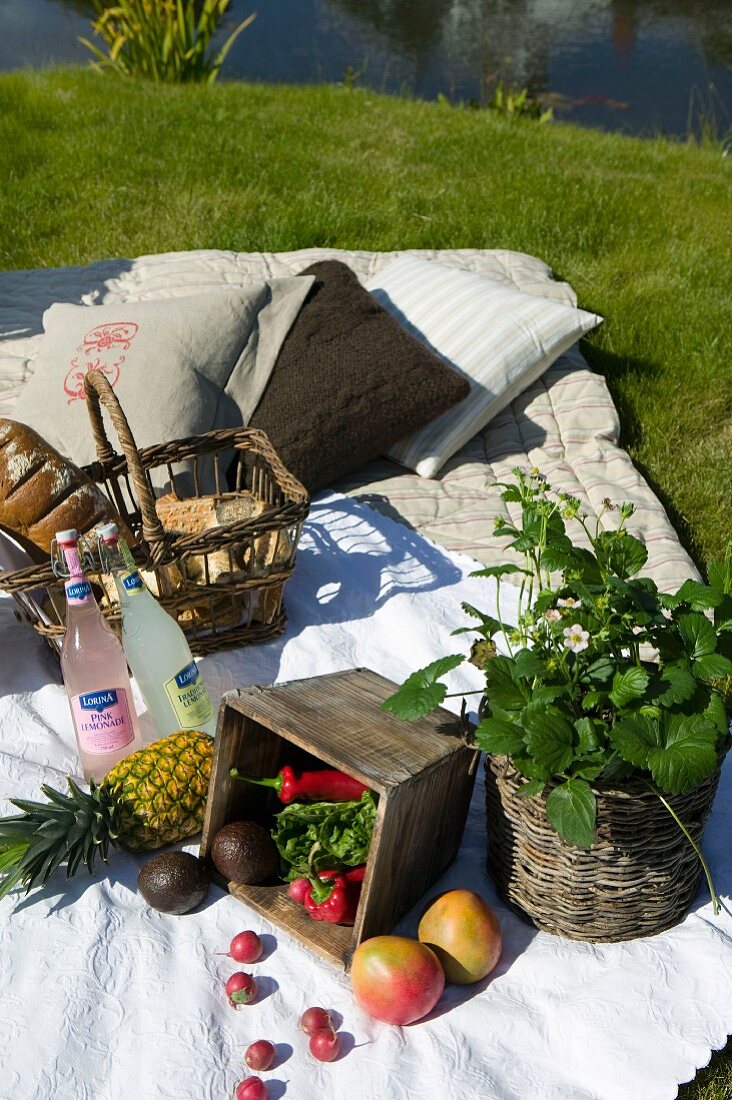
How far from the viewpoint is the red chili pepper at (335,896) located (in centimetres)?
163

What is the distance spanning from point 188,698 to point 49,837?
0.37 metres

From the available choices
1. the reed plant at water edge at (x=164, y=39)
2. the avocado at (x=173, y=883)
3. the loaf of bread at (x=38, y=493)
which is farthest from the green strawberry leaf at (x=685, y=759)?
the reed plant at water edge at (x=164, y=39)

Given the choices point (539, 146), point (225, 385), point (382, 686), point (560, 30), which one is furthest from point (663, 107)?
point (382, 686)

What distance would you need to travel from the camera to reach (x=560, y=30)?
491 inches

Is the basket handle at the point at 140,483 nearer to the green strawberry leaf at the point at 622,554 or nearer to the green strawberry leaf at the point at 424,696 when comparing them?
the green strawberry leaf at the point at 424,696

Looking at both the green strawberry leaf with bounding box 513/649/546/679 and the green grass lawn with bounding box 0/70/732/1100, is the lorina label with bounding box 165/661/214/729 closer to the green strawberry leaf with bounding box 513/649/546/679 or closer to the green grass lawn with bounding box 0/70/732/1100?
the green strawberry leaf with bounding box 513/649/546/679

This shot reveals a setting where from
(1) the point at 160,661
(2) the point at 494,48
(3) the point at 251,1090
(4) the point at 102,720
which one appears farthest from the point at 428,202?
(2) the point at 494,48

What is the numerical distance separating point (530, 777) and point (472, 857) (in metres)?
0.46

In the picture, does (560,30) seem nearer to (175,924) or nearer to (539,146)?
(539,146)

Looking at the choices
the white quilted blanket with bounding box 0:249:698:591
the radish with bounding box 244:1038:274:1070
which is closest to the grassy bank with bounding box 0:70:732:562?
the white quilted blanket with bounding box 0:249:698:591

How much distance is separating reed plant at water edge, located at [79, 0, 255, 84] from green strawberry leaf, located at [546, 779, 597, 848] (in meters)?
6.64

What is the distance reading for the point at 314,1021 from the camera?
5.00 ft

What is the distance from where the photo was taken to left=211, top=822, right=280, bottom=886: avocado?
5.59 feet

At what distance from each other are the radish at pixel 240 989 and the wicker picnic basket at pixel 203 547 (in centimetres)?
78
